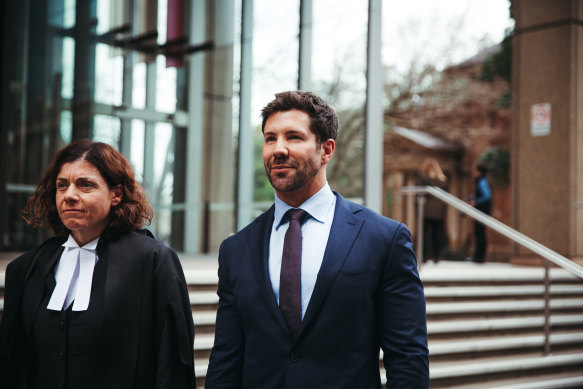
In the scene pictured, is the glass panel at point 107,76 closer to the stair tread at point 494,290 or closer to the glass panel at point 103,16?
the glass panel at point 103,16

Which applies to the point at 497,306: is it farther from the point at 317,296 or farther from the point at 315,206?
the point at 317,296

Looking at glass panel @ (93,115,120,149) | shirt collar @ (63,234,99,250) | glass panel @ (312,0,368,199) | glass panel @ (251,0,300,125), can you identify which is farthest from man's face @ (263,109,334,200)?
glass panel @ (251,0,300,125)

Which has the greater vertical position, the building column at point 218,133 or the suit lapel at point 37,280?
the building column at point 218,133

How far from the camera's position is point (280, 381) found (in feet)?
6.70

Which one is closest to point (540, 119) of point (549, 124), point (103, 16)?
point (549, 124)

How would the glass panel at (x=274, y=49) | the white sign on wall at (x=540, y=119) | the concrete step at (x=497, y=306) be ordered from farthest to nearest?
the white sign on wall at (x=540, y=119)
the glass panel at (x=274, y=49)
the concrete step at (x=497, y=306)

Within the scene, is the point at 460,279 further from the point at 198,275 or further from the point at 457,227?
the point at 457,227

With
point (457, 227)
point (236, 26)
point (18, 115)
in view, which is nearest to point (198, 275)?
point (18, 115)

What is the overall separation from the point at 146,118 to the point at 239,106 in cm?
137

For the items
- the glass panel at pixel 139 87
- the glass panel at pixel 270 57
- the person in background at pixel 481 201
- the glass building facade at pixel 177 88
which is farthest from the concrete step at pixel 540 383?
the glass panel at pixel 139 87

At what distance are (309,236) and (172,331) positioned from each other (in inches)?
24.2

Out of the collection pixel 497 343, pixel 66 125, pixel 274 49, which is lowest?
pixel 497 343

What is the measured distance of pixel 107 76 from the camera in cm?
863

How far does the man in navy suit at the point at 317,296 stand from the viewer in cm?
203
